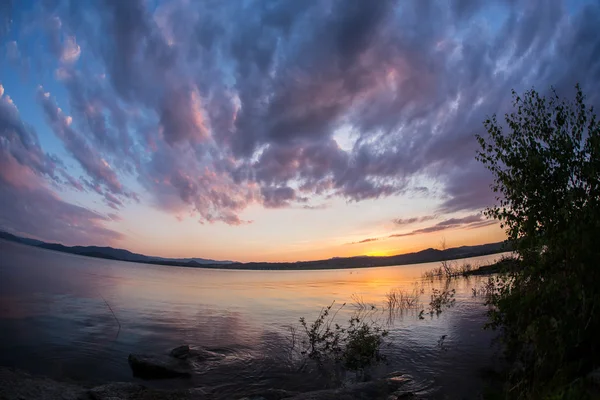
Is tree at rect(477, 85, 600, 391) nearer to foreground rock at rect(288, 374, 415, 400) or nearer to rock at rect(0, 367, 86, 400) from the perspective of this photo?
foreground rock at rect(288, 374, 415, 400)

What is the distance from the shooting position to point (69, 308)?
33219mm

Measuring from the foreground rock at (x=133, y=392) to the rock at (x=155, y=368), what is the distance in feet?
7.99

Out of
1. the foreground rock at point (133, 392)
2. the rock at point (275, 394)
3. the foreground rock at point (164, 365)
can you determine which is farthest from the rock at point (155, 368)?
the rock at point (275, 394)

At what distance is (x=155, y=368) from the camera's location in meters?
15.3

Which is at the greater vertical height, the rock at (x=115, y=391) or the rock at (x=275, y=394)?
the rock at (x=115, y=391)

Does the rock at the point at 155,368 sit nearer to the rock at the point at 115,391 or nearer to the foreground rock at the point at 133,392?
the foreground rock at the point at 133,392

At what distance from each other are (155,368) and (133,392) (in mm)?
3456

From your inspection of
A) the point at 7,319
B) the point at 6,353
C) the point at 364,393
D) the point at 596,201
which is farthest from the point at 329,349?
the point at 7,319

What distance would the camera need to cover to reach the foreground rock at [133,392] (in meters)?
10.4

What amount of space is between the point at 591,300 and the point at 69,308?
4177 centimetres

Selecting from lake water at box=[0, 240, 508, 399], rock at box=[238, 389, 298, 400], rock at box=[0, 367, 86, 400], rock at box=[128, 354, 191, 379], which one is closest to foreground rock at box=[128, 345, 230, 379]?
rock at box=[128, 354, 191, 379]

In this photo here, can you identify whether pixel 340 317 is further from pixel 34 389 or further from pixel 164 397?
pixel 34 389

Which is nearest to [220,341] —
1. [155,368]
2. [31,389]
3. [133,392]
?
[155,368]

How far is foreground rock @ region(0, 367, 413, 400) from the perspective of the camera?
408 inches
